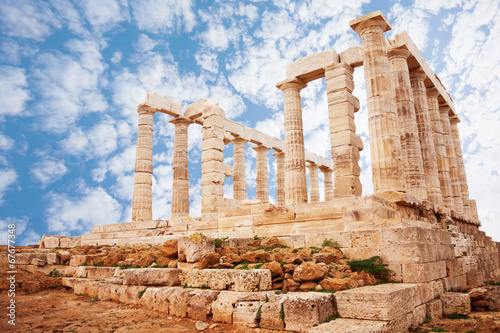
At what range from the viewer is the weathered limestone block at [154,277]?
8281 mm

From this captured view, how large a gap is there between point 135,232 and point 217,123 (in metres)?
7.44

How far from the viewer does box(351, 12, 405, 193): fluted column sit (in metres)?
13.2

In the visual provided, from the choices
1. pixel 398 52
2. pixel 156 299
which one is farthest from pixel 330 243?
pixel 398 52

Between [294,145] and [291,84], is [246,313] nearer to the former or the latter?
[294,145]

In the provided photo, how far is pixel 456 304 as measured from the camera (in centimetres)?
809

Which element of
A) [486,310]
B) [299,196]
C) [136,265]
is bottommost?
[486,310]

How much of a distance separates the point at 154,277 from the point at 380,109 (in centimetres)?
1006

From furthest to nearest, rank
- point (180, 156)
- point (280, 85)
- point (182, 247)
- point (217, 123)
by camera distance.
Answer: point (180, 156)
point (217, 123)
point (280, 85)
point (182, 247)

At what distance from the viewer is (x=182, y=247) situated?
29.2ft

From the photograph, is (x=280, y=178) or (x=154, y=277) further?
(x=280, y=178)

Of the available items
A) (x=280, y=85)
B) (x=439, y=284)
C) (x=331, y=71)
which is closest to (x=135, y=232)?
(x=280, y=85)

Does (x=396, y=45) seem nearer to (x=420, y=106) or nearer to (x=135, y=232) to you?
(x=420, y=106)

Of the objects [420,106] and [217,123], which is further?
[217,123]

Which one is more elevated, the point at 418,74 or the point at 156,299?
the point at 418,74
